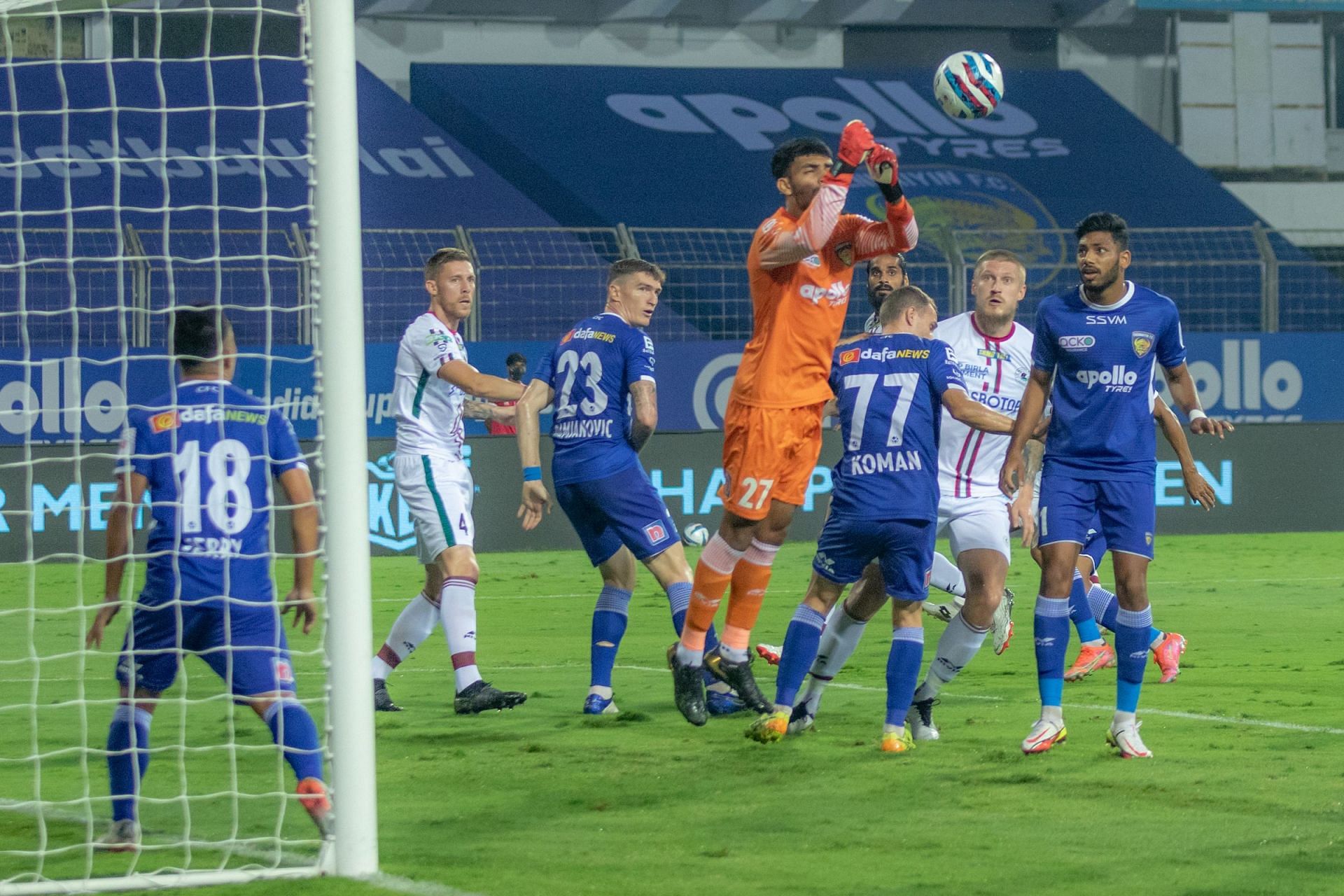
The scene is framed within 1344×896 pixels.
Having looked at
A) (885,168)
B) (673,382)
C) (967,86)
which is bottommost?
(673,382)

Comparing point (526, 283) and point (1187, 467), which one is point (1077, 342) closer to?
point (1187, 467)

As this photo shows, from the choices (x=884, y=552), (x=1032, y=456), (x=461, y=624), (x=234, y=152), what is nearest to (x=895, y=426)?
(x=884, y=552)

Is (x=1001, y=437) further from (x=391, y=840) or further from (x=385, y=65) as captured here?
(x=385, y=65)

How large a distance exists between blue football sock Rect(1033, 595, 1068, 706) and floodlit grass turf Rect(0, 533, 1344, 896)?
246 millimetres

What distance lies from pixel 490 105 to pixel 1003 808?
21.7 m

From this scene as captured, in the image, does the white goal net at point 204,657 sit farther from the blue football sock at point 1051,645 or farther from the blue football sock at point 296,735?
the blue football sock at point 1051,645

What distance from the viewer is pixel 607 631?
24.3 ft

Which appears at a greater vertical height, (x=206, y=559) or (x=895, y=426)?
(x=895, y=426)

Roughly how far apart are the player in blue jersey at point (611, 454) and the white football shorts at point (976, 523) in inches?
44.0

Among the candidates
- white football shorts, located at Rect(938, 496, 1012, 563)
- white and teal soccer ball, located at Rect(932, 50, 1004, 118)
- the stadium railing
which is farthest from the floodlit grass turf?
the stadium railing

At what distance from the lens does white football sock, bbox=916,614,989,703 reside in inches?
261

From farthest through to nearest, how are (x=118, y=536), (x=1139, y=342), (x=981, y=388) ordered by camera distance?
(x=981, y=388), (x=1139, y=342), (x=118, y=536)

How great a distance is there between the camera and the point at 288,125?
24.3 metres

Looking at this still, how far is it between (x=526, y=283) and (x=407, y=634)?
11866 millimetres
